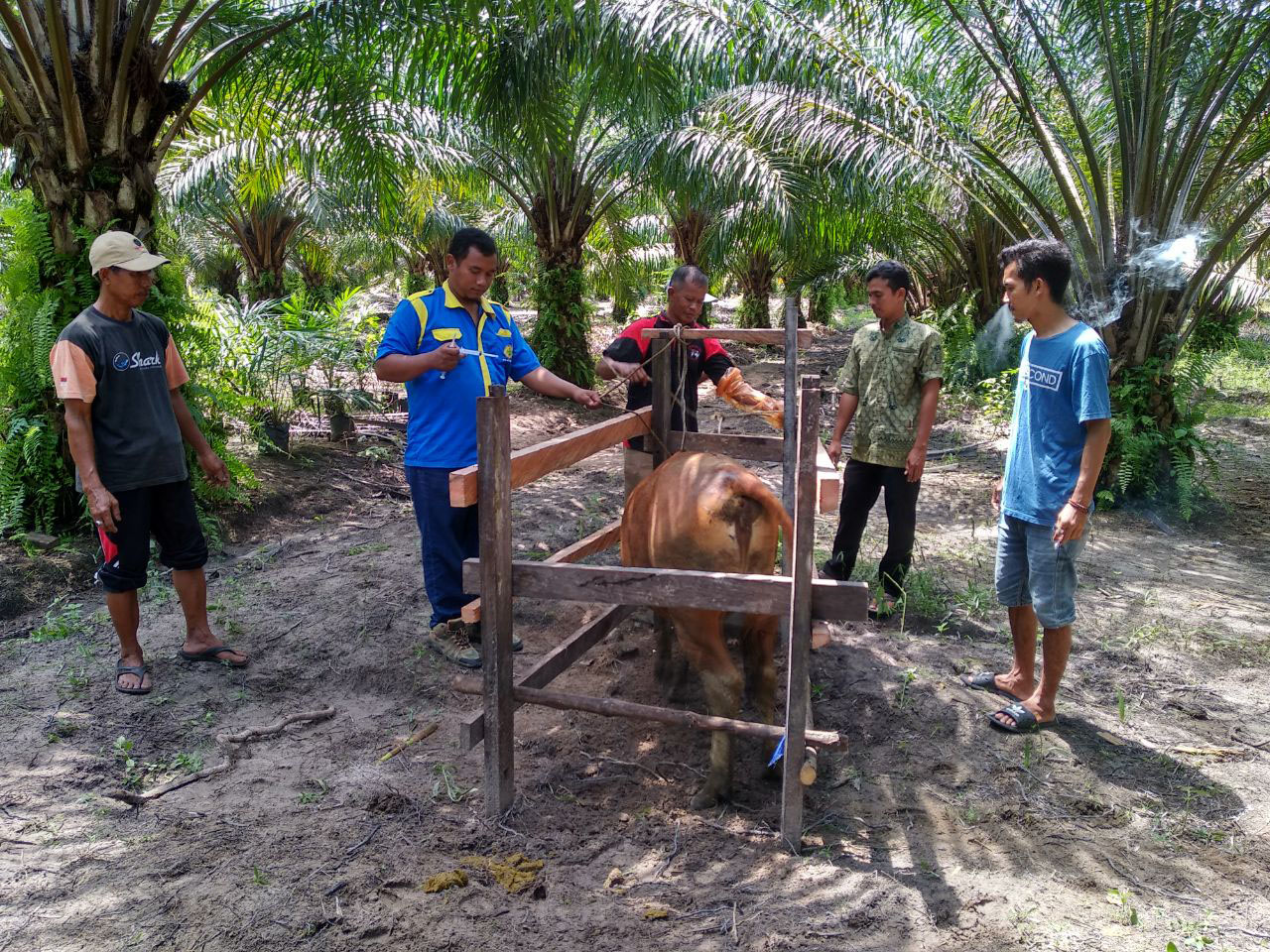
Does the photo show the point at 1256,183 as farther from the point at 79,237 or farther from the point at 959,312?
the point at 79,237

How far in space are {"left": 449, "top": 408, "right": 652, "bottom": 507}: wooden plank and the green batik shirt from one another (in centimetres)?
129

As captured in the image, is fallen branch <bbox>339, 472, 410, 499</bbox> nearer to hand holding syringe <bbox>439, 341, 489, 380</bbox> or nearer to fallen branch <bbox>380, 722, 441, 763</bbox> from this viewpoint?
hand holding syringe <bbox>439, 341, 489, 380</bbox>

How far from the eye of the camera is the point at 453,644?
4.46 metres

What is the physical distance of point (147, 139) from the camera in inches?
235

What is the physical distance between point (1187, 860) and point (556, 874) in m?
2.00

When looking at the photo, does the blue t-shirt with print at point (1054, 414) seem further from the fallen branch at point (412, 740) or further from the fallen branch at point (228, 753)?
the fallen branch at point (228, 753)

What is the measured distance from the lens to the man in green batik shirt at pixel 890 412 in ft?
15.0

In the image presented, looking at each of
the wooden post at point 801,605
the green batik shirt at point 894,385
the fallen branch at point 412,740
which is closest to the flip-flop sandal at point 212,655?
the fallen branch at point 412,740

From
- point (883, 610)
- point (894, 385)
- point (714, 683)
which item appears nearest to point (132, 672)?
point (714, 683)

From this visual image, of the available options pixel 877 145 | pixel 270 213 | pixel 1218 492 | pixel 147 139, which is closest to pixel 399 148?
pixel 147 139

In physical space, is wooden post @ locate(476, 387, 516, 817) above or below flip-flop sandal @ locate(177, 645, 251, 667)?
above

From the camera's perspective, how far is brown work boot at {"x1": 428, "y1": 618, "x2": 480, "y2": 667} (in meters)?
4.34

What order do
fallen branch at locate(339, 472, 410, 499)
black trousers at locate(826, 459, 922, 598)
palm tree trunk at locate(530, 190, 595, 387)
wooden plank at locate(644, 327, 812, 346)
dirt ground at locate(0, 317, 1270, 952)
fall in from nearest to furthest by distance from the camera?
dirt ground at locate(0, 317, 1270, 952) < wooden plank at locate(644, 327, 812, 346) < black trousers at locate(826, 459, 922, 598) < fallen branch at locate(339, 472, 410, 499) < palm tree trunk at locate(530, 190, 595, 387)

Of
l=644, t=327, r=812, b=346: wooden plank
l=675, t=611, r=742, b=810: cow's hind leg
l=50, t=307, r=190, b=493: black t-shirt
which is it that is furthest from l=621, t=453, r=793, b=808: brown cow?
l=50, t=307, r=190, b=493: black t-shirt
